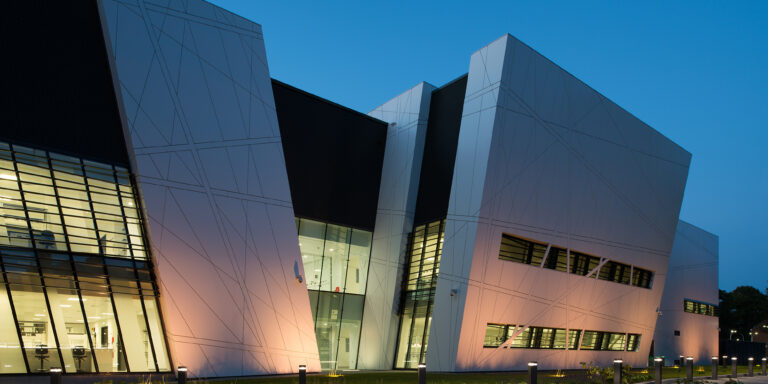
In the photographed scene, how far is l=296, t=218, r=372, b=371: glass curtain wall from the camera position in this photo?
80.7ft

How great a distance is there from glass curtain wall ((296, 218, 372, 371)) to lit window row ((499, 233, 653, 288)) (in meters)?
7.36

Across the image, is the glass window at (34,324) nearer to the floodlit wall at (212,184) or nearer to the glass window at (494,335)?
the floodlit wall at (212,184)

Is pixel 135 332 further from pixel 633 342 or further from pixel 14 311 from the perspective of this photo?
pixel 633 342

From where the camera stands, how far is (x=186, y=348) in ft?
54.3

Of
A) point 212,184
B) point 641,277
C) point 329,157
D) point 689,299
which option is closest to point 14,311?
point 212,184

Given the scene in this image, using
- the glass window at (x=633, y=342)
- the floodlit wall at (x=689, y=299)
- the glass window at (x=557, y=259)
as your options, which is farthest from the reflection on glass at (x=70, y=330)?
the floodlit wall at (x=689, y=299)

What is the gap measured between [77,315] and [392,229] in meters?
13.7

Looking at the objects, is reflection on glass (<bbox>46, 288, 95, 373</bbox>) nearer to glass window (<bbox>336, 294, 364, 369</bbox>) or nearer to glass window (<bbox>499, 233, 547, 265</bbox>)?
glass window (<bbox>336, 294, 364, 369</bbox>)

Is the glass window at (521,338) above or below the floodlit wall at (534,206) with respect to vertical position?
below

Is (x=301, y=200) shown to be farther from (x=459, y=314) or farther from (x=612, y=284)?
(x=612, y=284)

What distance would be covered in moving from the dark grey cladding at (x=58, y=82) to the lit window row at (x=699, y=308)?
118 ft

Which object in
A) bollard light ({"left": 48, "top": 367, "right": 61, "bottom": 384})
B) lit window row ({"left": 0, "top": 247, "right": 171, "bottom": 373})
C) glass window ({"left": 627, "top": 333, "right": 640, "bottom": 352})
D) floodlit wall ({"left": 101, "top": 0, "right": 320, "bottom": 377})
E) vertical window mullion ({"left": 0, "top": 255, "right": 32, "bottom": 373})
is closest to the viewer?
bollard light ({"left": 48, "top": 367, "right": 61, "bottom": 384})

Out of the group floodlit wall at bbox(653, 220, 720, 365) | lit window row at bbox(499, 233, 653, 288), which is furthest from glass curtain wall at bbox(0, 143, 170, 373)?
floodlit wall at bbox(653, 220, 720, 365)

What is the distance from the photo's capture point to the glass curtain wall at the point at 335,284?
80.7 feet
